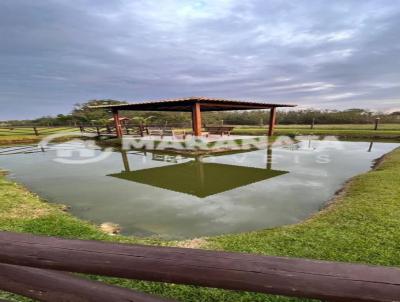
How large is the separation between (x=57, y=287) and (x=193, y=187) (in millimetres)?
6872

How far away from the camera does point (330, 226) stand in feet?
15.0

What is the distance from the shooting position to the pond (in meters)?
5.64

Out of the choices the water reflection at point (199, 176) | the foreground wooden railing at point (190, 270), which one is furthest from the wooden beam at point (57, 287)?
the water reflection at point (199, 176)

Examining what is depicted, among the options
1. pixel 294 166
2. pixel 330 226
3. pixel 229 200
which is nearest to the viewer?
pixel 330 226

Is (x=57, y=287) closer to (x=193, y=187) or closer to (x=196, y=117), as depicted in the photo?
(x=193, y=187)

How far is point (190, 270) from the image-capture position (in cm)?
118

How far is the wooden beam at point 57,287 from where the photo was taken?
4.76 ft

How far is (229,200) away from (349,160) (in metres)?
8.03

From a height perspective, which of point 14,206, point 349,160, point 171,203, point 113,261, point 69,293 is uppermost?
point 113,261

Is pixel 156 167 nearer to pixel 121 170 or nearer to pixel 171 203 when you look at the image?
pixel 121 170

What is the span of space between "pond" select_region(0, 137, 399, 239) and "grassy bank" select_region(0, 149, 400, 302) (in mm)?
682

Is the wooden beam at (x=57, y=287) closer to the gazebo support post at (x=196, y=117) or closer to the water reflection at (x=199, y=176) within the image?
the water reflection at (x=199, y=176)

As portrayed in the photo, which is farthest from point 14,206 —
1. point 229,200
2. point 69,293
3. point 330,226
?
point 330,226

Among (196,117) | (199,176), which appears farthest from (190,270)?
(196,117)
